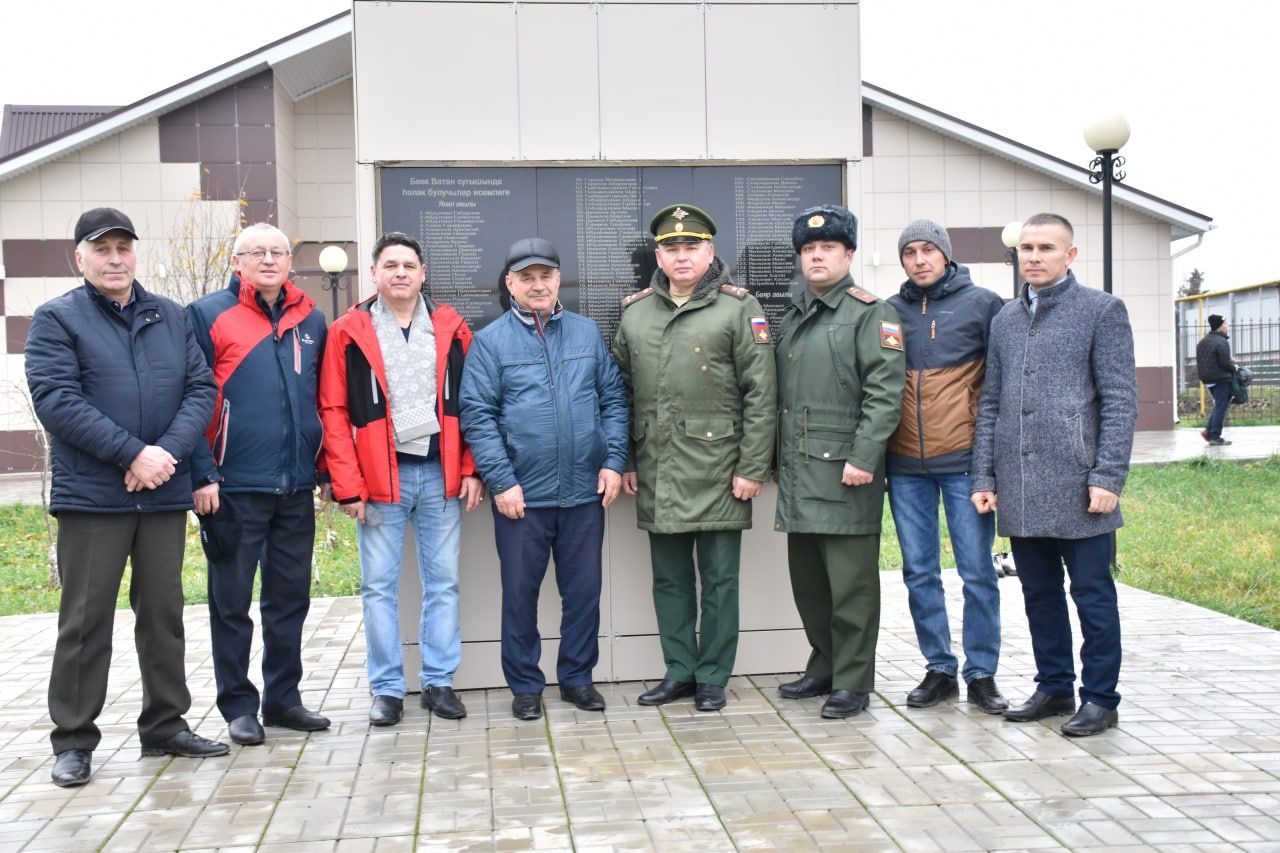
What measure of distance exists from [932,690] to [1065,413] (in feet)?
4.65

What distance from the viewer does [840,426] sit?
533cm

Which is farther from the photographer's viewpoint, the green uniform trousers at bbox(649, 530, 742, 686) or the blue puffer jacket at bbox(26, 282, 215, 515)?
the green uniform trousers at bbox(649, 530, 742, 686)

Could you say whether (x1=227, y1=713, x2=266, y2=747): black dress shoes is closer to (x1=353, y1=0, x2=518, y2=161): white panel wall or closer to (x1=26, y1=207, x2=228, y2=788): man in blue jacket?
(x1=26, y1=207, x2=228, y2=788): man in blue jacket

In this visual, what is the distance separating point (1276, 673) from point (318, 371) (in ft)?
15.6

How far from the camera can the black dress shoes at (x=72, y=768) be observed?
179 inches

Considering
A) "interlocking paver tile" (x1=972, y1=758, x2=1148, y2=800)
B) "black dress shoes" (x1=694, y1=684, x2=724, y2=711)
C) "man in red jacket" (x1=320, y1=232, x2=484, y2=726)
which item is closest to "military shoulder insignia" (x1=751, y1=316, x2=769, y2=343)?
"man in red jacket" (x1=320, y1=232, x2=484, y2=726)

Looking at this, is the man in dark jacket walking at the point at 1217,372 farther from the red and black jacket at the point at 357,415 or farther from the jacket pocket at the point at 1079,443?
the red and black jacket at the point at 357,415

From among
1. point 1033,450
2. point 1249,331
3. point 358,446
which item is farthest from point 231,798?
point 1249,331

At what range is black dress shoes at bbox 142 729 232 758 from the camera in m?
4.89

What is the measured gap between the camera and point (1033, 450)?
500 centimetres


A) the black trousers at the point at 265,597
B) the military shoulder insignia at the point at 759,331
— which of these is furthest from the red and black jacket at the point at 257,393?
the military shoulder insignia at the point at 759,331

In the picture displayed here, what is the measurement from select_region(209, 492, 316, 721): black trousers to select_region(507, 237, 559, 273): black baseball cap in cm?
138

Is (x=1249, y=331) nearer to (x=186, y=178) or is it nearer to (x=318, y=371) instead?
(x=186, y=178)

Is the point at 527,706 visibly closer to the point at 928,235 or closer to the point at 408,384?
the point at 408,384
